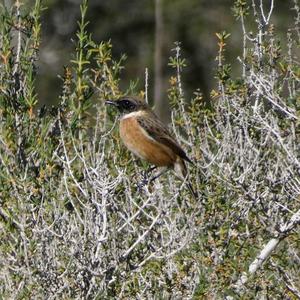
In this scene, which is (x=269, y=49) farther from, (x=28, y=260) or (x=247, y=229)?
(x=28, y=260)

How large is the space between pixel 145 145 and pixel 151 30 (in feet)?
42.6

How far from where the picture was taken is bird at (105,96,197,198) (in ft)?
27.1

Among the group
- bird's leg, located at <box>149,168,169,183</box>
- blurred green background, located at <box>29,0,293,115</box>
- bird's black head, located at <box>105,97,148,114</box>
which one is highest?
bird's black head, located at <box>105,97,148,114</box>

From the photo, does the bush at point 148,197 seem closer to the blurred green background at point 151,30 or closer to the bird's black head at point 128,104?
the bird's black head at point 128,104

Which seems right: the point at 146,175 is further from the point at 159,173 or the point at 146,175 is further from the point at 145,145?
the point at 145,145

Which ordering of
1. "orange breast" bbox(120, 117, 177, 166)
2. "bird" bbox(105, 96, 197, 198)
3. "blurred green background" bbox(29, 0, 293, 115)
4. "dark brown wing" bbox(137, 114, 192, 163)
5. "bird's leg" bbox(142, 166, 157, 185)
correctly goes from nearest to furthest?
1. "bird's leg" bbox(142, 166, 157, 185)
2. "bird" bbox(105, 96, 197, 198)
3. "orange breast" bbox(120, 117, 177, 166)
4. "dark brown wing" bbox(137, 114, 192, 163)
5. "blurred green background" bbox(29, 0, 293, 115)

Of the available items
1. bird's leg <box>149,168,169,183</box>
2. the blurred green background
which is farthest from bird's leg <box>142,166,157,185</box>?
the blurred green background

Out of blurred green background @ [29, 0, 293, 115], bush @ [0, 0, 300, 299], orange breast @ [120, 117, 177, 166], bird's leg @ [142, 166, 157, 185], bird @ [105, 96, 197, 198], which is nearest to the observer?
bush @ [0, 0, 300, 299]

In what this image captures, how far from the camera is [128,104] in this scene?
325 inches

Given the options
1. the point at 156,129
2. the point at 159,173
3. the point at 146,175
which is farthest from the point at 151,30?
the point at 146,175

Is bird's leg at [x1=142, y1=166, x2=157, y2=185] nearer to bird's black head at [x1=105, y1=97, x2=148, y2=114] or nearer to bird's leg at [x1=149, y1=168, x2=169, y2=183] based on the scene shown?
bird's leg at [x1=149, y1=168, x2=169, y2=183]

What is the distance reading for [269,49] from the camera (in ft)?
24.0

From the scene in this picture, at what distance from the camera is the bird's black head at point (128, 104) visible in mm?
7851

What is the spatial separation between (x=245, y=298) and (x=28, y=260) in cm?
118
